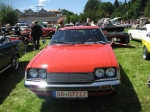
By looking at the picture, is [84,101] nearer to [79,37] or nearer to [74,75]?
[74,75]

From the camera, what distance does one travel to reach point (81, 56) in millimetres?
4082

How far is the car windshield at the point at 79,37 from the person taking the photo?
5.31 m

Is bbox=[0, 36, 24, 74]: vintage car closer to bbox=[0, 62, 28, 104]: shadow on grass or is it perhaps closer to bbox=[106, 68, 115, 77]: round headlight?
bbox=[0, 62, 28, 104]: shadow on grass

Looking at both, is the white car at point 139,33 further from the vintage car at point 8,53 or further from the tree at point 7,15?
the tree at point 7,15

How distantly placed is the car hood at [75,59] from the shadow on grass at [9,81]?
5.12ft

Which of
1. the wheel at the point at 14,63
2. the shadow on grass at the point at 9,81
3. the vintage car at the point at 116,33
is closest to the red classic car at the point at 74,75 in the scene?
the shadow on grass at the point at 9,81

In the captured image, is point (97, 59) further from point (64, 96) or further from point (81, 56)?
point (64, 96)

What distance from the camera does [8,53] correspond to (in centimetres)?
662

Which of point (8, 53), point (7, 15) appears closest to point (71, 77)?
point (8, 53)

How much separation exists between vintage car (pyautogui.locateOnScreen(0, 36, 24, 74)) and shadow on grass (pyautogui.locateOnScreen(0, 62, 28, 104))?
253mm

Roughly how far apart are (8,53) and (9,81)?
101 centimetres

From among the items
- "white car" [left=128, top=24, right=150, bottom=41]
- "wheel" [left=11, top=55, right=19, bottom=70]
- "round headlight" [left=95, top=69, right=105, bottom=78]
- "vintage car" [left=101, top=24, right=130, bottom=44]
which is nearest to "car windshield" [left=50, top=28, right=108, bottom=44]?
"round headlight" [left=95, top=69, right=105, bottom=78]

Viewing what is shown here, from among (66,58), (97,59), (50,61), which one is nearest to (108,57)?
(97,59)

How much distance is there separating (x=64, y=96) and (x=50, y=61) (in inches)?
29.0
